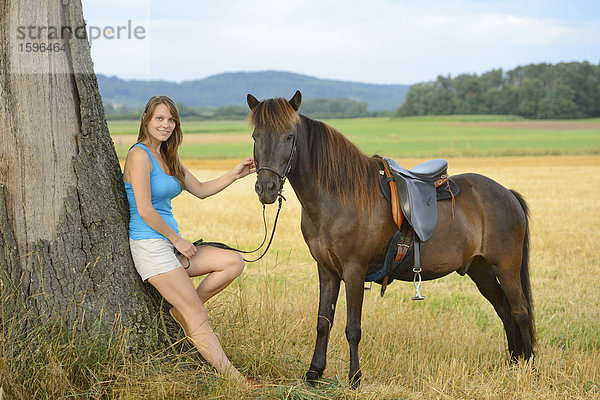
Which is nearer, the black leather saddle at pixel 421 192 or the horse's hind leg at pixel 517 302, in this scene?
the black leather saddle at pixel 421 192

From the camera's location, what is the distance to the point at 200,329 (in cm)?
398

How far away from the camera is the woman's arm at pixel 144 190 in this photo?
3791 millimetres

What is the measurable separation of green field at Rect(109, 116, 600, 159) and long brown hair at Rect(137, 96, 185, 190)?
30.7 metres

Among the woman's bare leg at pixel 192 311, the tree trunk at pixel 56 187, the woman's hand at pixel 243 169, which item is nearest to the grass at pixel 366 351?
the woman's bare leg at pixel 192 311

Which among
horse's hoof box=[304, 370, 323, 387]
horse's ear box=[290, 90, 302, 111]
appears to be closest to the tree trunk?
horse's hoof box=[304, 370, 323, 387]

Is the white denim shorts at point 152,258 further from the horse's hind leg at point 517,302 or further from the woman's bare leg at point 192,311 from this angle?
the horse's hind leg at point 517,302

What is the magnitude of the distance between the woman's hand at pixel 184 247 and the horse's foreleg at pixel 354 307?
123cm

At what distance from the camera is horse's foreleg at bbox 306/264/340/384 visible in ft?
14.3

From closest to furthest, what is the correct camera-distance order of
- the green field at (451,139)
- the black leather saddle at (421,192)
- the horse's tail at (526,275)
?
1. the black leather saddle at (421,192)
2. the horse's tail at (526,275)
3. the green field at (451,139)

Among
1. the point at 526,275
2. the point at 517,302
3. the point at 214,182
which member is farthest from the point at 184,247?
the point at 526,275

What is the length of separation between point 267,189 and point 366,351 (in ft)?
7.02

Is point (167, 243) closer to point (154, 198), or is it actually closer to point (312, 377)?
point (154, 198)

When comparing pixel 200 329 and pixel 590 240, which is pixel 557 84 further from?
pixel 200 329

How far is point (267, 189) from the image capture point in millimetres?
3811
